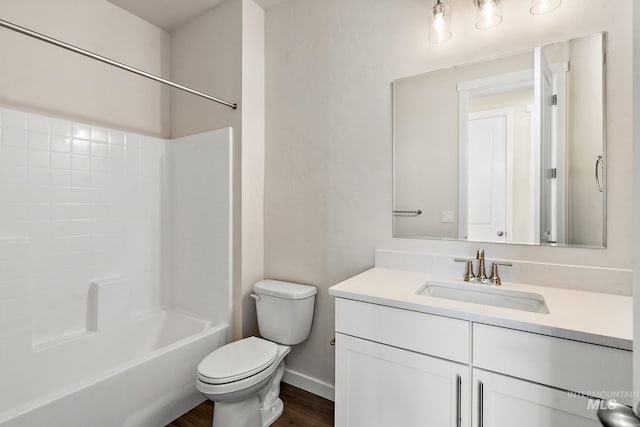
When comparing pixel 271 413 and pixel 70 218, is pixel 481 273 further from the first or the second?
pixel 70 218

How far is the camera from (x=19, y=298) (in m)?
1.67

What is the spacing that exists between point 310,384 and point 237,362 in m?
0.68

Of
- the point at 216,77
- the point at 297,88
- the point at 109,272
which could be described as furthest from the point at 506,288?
the point at 109,272

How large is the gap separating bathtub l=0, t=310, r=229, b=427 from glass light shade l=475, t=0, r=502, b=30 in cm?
220

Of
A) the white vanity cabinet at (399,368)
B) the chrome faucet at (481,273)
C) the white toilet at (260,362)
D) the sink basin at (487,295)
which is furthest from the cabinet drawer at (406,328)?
the white toilet at (260,362)

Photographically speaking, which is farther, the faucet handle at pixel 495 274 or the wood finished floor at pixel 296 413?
the wood finished floor at pixel 296 413

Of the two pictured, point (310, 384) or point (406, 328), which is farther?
point (310, 384)

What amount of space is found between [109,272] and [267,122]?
147 cm

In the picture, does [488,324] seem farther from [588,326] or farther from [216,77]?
[216,77]

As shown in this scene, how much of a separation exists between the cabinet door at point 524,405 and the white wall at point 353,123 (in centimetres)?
62

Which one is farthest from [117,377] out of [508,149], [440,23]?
[440,23]

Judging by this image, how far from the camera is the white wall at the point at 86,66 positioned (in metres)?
1.79

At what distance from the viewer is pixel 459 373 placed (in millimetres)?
1064

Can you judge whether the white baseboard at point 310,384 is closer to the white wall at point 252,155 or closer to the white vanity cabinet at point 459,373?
the white wall at point 252,155
